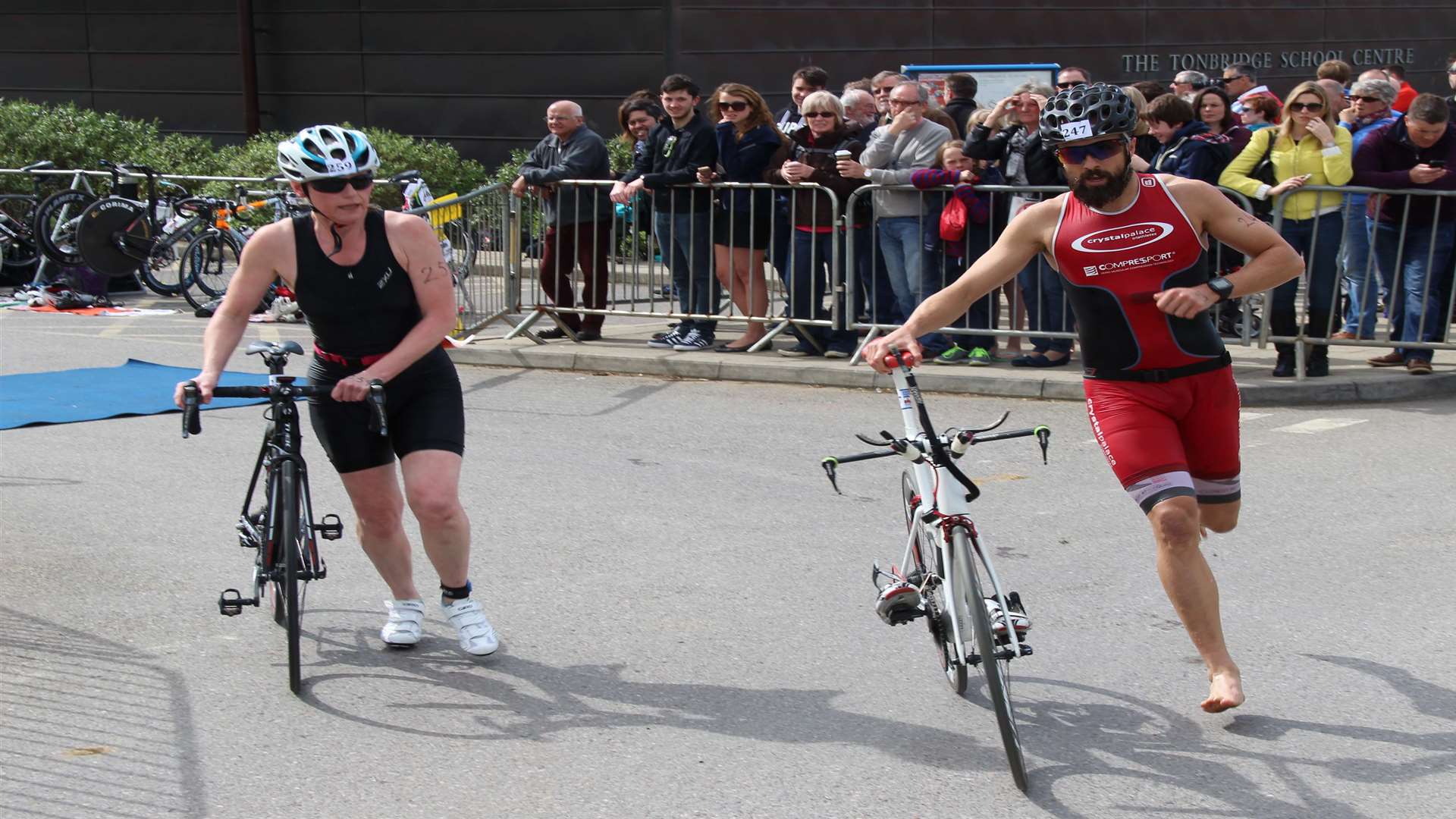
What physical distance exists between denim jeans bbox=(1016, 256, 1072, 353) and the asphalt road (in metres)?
1.93

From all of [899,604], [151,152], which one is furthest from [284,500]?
[151,152]

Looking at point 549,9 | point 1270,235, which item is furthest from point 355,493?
point 549,9

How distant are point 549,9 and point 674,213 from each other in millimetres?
7964

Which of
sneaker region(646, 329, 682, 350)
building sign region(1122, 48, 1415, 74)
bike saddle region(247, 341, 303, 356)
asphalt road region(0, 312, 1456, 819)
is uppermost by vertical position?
building sign region(1122, 48, 1415, 74)

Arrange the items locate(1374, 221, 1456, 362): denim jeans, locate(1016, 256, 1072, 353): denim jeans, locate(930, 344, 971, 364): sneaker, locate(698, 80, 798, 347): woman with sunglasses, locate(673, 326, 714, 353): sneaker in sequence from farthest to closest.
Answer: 1. locate(673, 326, 714, 353): sneaker
2. locate(698, 80, 798, 347): woman with sunglasses
3. locate(930, 344, 971, 364): sneaker
4. locate(1016, 256, 1072, 353): denim jeans
5. locate(1374, 221, 1456, 362): denim jeans

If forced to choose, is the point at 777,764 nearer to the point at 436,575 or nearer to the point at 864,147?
the point at 436,575

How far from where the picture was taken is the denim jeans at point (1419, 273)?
10164mm

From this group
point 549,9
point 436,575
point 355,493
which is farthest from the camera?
point 549,9

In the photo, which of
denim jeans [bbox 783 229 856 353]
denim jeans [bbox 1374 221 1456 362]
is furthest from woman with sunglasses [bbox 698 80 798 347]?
denim jeans [bbox 1374 221 1456 362]

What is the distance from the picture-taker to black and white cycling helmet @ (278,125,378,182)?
512 centimetres

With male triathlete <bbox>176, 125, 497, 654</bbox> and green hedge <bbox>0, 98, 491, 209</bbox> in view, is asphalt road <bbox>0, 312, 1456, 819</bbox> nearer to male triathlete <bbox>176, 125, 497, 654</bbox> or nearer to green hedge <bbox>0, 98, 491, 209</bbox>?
male triathlete <bbox>176, 125, 497, 654</bbox>

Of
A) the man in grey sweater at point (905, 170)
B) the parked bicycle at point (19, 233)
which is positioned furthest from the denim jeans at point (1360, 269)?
the parked bicycle at point (19, 233)

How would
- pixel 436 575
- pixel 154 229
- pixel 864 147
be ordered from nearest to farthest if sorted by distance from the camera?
1. pixel 436 575
2. pixel 864 147
3. pixel 154 229

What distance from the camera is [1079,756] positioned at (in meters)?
4.63
